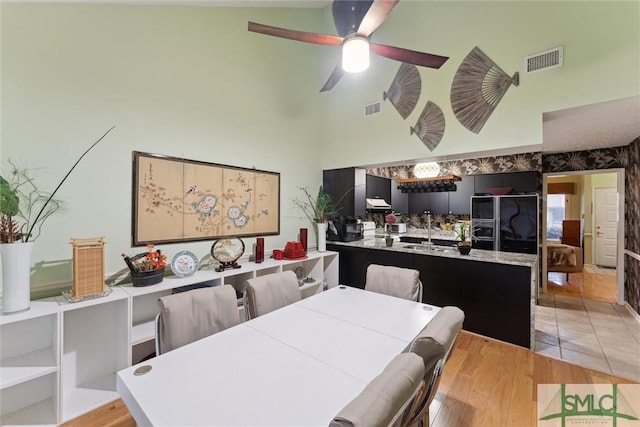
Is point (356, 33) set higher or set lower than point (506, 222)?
higher

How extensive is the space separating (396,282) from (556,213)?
7.58m

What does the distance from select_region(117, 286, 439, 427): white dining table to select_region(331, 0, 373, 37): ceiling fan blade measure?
86.9 inches

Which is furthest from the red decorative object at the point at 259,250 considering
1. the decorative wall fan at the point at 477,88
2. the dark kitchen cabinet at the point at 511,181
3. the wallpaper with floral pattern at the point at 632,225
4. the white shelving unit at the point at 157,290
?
the wallpaper with floral pattern at the point at 632,225

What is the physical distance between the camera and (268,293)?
6.73ft

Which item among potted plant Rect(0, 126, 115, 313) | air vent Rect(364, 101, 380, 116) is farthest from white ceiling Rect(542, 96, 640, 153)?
potted plant Rect(0, 126, 115, 313)

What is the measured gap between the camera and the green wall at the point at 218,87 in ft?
6.30

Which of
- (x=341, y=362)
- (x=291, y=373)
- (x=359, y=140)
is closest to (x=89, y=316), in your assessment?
(x=291, y=373)

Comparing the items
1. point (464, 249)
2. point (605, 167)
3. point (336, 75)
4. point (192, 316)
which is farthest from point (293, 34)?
point (605, 167)

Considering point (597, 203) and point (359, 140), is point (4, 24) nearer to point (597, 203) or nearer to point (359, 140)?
point (359, 140)

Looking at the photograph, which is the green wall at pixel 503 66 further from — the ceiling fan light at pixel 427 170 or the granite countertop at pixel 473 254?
the ceiling fan light at pixel 427 170

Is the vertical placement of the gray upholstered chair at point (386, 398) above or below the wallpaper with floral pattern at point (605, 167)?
below

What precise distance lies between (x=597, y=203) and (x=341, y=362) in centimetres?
812

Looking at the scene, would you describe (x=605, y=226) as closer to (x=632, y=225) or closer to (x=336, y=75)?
(x=632, y=225)

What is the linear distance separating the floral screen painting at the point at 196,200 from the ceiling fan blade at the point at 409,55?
1.91 meters
